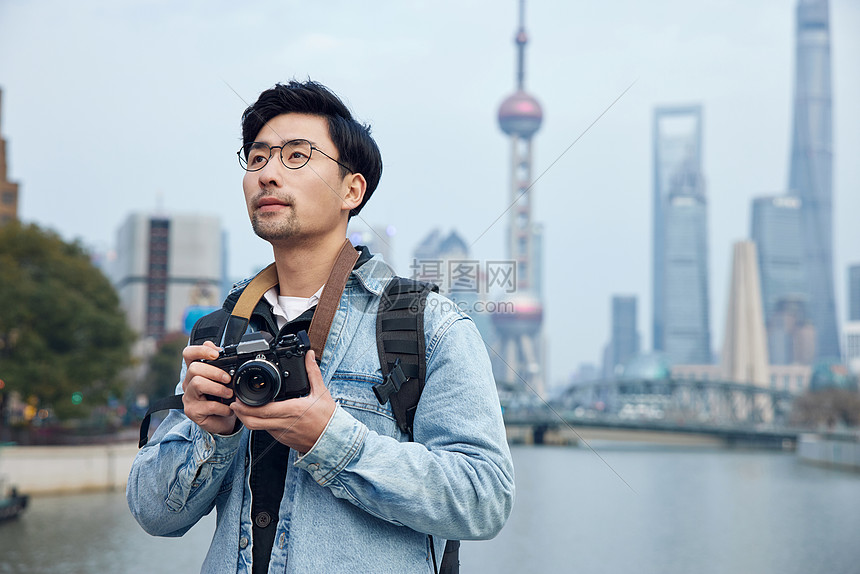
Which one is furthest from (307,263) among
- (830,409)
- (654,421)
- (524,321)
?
(524,321)

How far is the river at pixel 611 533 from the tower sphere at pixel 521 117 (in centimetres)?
15558

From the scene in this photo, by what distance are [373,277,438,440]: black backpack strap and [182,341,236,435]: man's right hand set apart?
0.39 meters

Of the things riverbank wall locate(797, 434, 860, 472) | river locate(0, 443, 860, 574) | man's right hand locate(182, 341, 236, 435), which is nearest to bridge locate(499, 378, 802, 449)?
river locate(0, 443, 860, 574)

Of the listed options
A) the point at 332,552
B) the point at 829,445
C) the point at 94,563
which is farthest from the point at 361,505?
the point at 829,445

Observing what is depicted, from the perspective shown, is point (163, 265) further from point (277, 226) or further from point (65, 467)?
point (277, 226)

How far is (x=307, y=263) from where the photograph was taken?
2531 millimetres

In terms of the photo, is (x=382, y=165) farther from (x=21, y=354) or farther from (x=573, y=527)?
(x=21, y=354)

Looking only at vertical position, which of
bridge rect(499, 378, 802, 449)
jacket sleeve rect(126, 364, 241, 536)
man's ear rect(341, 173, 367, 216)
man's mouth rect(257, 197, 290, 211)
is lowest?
bridge rect(499, 378, 802, 449)

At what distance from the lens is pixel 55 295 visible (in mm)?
31000

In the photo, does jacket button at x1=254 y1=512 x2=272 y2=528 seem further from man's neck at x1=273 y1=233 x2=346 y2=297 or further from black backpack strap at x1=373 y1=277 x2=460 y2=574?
man's neck at x1=273 y1=233 x2=346 y2=297

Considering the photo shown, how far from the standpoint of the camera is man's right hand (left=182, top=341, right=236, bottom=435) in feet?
6.72

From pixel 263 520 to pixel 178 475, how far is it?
276 millimetres

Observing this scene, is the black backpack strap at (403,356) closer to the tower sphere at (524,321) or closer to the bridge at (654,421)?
the bridge at (654,421)

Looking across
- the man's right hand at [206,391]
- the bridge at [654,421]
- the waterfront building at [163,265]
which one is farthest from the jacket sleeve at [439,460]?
the waterfront building at [163,265]
